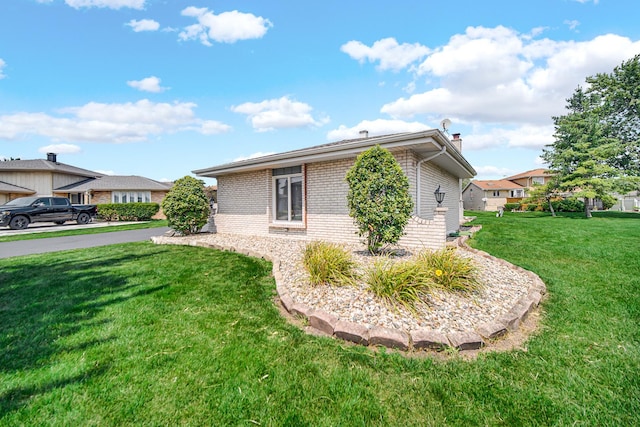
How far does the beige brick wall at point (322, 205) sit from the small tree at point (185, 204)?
119 centimetres

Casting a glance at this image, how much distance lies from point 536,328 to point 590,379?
991mm

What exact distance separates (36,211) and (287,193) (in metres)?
17.2

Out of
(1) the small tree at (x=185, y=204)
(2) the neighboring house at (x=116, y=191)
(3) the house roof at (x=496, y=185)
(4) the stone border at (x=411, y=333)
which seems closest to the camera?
(4) the stone border at (x=411, y=333)

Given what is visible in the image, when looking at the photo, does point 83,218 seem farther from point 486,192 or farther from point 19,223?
point 486,192

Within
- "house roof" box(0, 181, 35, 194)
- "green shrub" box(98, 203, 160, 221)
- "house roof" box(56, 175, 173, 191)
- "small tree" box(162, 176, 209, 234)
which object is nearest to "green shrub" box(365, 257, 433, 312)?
"small tree" box(162, 176, 209, 234)

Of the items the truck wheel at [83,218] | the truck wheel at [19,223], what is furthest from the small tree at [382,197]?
the truck wheel at [83,218]

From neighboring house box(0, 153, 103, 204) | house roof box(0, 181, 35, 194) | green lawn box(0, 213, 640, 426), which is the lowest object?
green lawn box(0, 213, 640, 426)

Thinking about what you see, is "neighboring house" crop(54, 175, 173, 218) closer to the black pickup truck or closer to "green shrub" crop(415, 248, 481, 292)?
the black pickup truck

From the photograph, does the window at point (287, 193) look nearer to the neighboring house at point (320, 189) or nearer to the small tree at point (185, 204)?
the neighboring house at point (320, 189)

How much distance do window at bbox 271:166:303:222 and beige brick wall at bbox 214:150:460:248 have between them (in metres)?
0.27

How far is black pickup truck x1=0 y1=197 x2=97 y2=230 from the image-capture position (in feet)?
49.7

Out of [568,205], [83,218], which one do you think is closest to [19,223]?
[83,218]

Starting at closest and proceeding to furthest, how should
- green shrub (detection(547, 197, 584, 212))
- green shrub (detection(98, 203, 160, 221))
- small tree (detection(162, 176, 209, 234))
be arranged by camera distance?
small tree (detection(162, 176, 209, 234)), green shrub (detection(98, 203, 160, 221)), green shrub (detection(547, 197, 584, 212))

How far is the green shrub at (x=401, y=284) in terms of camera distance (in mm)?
3312
